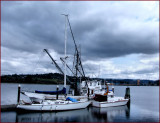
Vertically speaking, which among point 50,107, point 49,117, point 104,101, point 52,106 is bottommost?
point 49,117

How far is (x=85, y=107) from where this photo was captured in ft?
111

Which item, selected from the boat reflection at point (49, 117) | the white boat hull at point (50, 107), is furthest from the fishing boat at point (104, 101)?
the boat reflection at point (49, 117)

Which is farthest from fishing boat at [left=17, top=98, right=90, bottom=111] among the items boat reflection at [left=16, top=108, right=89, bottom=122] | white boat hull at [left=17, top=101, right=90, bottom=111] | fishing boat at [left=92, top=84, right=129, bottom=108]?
fishing boat at [left=92, top=84, right=129, bottom=108]

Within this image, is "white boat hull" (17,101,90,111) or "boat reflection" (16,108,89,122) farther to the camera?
"white boat hull" (17,101,90,111)

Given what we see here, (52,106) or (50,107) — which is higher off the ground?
(52,106)

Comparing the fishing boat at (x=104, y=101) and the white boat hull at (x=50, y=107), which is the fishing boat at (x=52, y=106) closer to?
the white boat hull at (x=50, y=107)

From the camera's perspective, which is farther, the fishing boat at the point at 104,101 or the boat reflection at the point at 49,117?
the fishing boat at the point at 104,101

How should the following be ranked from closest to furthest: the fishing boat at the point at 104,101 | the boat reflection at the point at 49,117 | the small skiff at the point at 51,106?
the boat reflection at the point at 49,117, the small skiff at the point at 51,106, the fishing boat at the point at 104,101

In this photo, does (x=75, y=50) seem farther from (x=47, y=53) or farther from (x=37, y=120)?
(x=37, y=120)

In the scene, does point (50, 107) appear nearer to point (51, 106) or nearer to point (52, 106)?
point (51, 106)

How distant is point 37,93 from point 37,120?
9.21m

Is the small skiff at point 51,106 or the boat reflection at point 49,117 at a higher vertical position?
the small skiff at point 51,106

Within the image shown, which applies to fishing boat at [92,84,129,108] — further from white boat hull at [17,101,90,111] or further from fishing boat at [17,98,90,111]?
white boat hull at [17,101,90,111]

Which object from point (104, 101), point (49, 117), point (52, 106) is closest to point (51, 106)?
point (52, 106)
